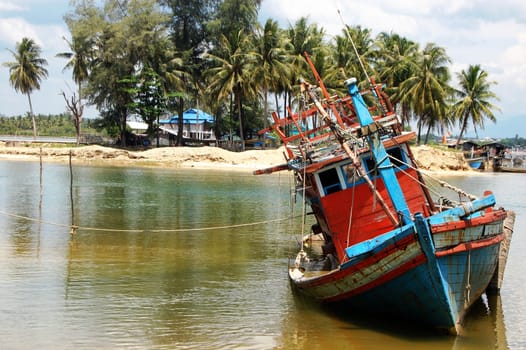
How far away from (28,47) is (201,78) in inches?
1042

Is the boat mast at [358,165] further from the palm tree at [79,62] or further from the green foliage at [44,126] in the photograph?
the green foliage at [44,126]

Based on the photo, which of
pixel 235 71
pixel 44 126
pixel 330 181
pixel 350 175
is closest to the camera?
pixel 350 175

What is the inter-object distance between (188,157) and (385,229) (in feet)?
160

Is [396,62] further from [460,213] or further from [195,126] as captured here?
[460,213]

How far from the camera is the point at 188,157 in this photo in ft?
206

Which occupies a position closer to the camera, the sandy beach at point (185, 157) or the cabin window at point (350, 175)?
the cabin window at point (350, 175)

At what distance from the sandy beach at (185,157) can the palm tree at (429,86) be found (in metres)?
4.42

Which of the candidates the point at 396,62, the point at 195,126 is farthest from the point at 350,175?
the point at 195,126

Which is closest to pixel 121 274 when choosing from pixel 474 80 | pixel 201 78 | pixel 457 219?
pixel 457 219

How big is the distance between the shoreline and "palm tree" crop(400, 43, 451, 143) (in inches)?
171

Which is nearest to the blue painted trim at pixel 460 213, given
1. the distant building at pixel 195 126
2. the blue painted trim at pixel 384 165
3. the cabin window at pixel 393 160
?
the blue painted trim at pixel 384 165

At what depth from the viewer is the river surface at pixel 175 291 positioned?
13.5m

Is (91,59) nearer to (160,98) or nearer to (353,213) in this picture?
(160,98)

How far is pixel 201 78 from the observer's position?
71438mm
